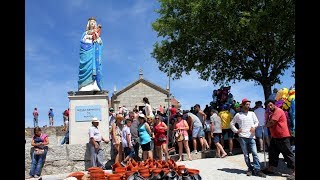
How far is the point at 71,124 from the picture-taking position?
44.1 ft

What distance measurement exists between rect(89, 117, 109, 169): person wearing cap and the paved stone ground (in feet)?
4.52

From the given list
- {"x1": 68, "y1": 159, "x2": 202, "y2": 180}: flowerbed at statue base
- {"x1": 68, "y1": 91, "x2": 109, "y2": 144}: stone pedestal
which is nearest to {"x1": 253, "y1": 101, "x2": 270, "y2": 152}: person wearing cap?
{"x1": 68, "y1": 159, "x2": 202, "y2": 180}: flowerbed at statue base

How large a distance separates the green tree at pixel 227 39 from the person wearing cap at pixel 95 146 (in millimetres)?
11937

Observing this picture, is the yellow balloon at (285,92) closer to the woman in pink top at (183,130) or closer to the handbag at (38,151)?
the woman in pink top at (183,130)

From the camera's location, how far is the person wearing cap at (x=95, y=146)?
11.1 m

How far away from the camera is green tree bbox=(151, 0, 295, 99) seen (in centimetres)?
2167

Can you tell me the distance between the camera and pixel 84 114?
44.5ft

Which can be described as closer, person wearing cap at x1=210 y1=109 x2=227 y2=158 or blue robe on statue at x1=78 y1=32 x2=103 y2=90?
person wearing cap at x1=210 y1=109 x2=227 y2=158

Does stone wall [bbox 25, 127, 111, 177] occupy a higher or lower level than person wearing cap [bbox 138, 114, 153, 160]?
lower

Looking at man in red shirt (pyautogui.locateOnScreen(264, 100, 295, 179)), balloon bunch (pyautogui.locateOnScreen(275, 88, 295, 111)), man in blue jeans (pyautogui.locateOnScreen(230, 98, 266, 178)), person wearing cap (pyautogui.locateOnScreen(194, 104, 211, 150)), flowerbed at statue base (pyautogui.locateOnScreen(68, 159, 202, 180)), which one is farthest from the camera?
person wearing cap (pyautogui.locateOnScreen(194, 104, 211, 150))

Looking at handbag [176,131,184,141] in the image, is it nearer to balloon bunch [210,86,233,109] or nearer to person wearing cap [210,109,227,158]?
person wearing cap [210,109,227,158]

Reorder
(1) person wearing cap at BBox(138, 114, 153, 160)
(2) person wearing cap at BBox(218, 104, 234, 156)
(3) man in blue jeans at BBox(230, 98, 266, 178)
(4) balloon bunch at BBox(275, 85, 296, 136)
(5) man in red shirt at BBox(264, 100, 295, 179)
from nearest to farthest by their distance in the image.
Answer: (5) man in red shirt at BBox(264, 100, 295, 179)
(3) man in blue jeans at BBox(230, 98, 266, 178)
(4) balloon bunch at BBox(275, 85, 296, 136)
(1) person wearing cap at BBox(138, 114, 153, 160)
(2) person wearing cap at BBox(218, 104, 234, 156)

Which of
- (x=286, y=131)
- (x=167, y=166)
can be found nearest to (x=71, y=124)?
(x=167, y=166)
